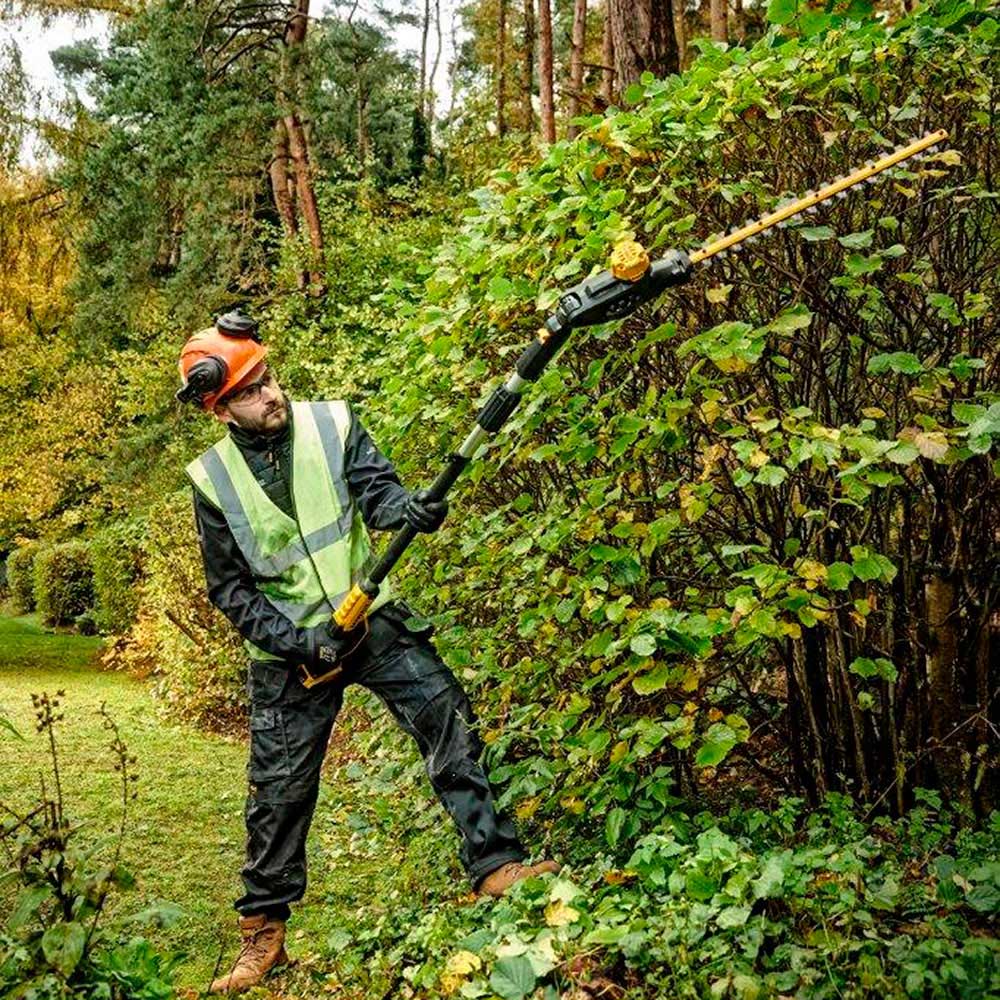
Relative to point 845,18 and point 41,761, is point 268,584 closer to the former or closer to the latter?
point 845,18

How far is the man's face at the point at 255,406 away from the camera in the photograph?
3.61 m

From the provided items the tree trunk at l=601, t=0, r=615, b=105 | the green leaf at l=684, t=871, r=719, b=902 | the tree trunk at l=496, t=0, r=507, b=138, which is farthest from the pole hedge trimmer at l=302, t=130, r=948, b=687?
the tree trunk at l=496, t=0, r=507, b=138

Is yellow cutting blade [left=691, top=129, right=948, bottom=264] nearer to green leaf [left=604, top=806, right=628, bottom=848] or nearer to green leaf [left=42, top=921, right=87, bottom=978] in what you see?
green leaf [left=604, top=806, right=628, bottom=848]

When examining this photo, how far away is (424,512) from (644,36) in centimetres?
371

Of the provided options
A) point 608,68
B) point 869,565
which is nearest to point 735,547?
point 869,565

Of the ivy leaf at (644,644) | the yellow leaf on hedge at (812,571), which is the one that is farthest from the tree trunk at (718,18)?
the ivy leaf at (644,644)

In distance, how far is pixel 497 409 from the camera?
306cm

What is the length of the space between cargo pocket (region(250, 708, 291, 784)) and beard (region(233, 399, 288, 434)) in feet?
3.30

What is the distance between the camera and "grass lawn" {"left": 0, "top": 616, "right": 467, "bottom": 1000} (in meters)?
3.93

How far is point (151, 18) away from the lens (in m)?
13.4

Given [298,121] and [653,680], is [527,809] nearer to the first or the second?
[653,680]

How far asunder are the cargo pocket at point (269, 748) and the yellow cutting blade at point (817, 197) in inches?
84.8

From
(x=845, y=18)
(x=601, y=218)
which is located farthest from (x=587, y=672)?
(x=845, y=18)

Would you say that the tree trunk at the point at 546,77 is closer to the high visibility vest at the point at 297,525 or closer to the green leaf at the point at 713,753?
the high visibility vest at the point at 297,525
